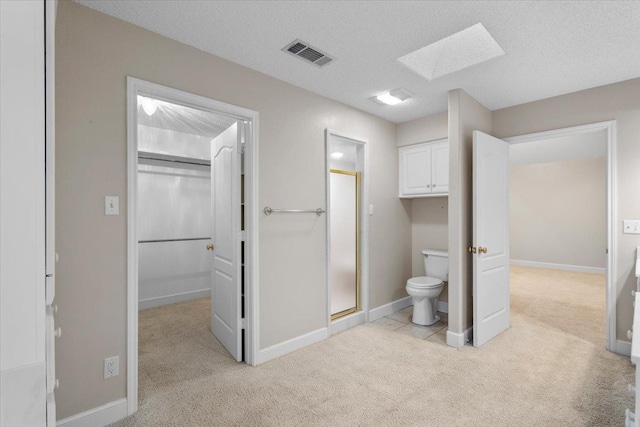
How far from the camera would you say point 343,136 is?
3.25 m

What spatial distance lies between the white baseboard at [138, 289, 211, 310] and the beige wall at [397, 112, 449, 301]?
121 inches

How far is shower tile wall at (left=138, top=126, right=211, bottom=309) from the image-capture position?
13.6 ft

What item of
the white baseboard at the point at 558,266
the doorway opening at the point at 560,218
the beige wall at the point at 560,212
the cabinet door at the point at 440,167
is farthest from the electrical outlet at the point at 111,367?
the white baseboard at the point at 558,266

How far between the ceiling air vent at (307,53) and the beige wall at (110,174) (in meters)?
0.18

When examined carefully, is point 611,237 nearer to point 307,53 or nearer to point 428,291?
point 428,291

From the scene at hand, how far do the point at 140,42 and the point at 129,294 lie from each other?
1562 millimetres

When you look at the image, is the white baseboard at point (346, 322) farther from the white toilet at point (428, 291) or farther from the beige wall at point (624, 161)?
the beige wall at point (624, 161)

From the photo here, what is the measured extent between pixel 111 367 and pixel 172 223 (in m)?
2.83

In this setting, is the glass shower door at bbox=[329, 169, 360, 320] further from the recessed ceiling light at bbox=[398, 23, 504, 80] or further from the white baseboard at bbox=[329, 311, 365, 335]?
the recessed ceiling light at bbox=[398, 23, 504, 80]

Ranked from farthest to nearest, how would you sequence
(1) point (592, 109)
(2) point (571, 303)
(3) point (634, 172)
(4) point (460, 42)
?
(2) point (571, 303)
(1) point (592, 109)
(3) point (634, 172)
(4) point (460, 42)

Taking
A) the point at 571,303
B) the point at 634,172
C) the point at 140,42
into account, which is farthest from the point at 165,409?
the point at 571,303

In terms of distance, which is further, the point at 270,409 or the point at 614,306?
the point at 614,306

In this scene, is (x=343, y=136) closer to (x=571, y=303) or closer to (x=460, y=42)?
(x=460, y=42)
